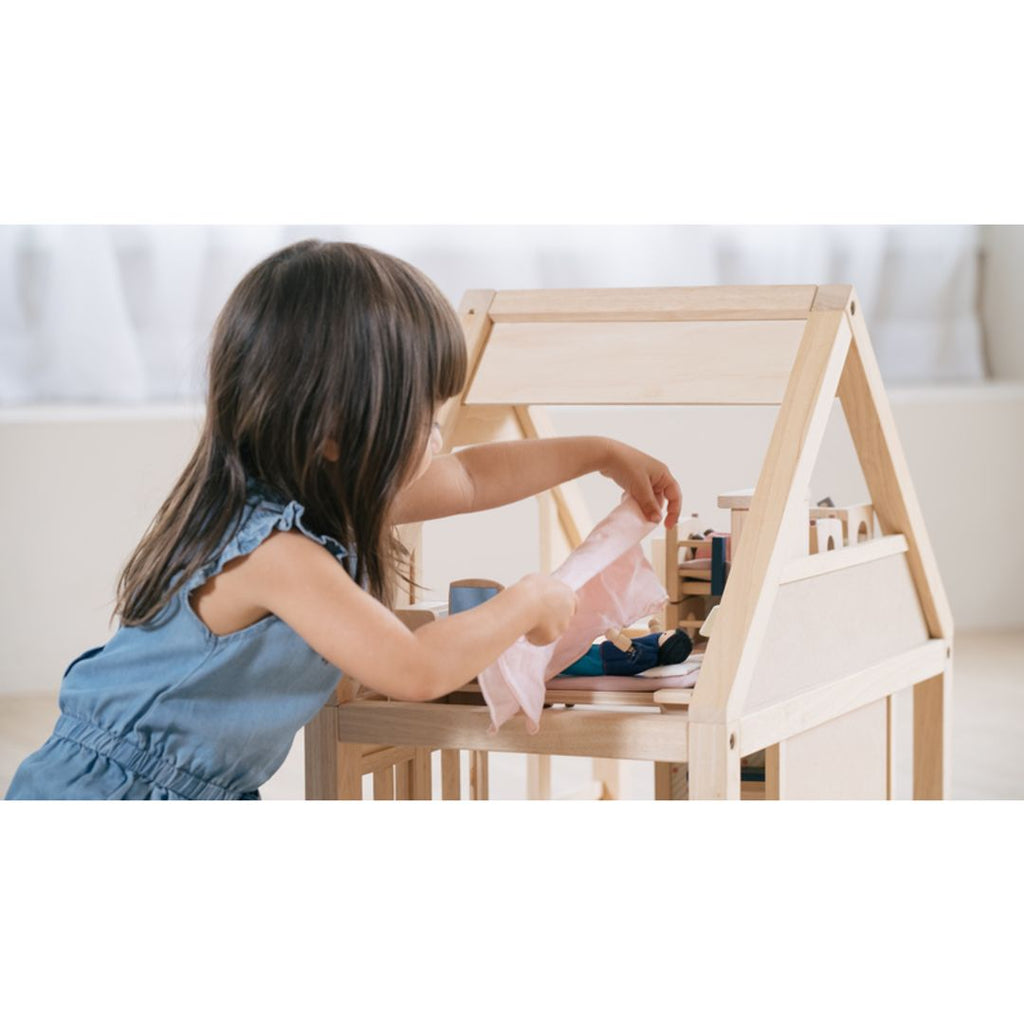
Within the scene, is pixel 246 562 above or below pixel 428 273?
below

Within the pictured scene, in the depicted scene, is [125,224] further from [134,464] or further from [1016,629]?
[1016,629]

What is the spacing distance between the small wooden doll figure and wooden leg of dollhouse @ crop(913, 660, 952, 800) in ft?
1.38

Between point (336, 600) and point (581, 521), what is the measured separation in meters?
0.79

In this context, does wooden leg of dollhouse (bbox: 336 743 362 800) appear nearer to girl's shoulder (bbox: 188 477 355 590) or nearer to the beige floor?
girl's shoulder (bbox: 188 477 355 590)

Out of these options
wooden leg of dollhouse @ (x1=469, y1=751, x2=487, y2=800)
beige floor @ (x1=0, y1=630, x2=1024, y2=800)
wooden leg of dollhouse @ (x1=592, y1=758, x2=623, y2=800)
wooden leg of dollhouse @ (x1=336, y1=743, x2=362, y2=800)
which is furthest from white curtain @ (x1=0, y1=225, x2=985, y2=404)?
wooden leg of dollhouse @ (x1=336, y1=743, x2=362, y2=800)

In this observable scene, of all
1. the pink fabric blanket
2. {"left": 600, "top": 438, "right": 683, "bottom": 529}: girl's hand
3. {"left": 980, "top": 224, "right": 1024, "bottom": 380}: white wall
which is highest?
{"left": 980, "top": 224, "right": 1024, "bottom": 380}: white wall

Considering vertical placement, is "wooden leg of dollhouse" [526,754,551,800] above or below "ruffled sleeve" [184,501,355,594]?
below

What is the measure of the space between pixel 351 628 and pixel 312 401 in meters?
0.16

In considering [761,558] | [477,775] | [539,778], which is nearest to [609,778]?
[539,778]

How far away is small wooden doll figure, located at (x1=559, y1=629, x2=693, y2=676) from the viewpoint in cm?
123

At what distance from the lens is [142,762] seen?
40.8 inches

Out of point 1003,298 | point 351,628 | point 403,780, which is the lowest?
point 403,780

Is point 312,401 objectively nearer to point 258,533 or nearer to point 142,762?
point 258,533

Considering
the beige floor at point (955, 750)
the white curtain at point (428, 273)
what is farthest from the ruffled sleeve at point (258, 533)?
the white curtain at point (428, 273)
